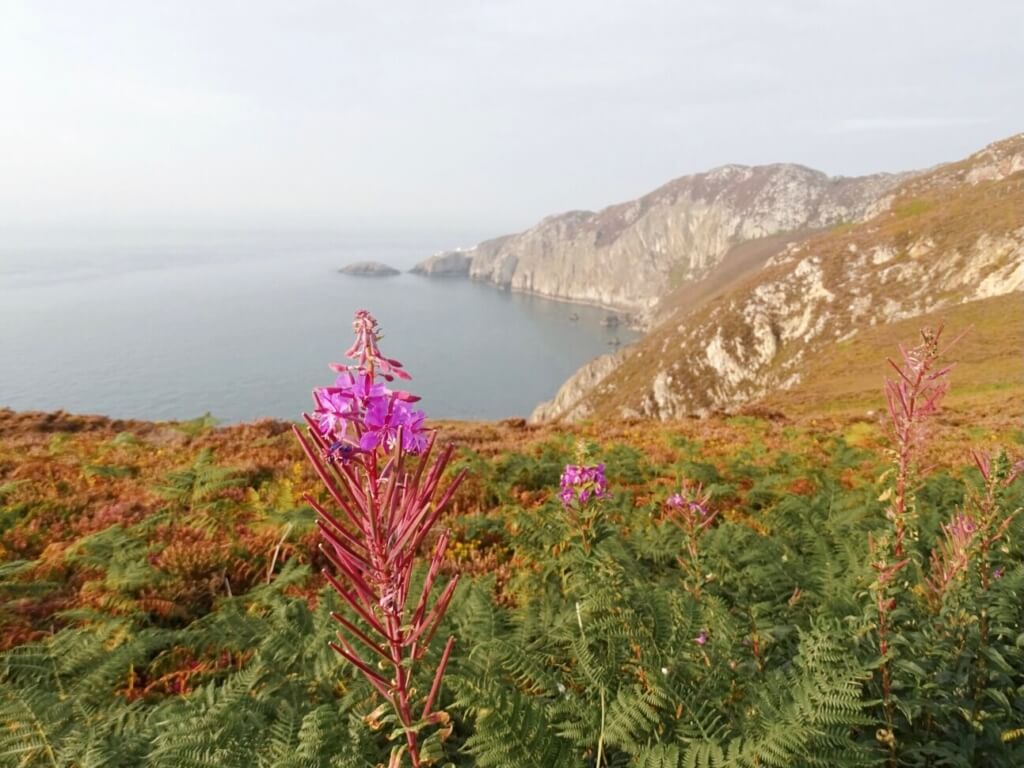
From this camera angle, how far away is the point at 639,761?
219cm

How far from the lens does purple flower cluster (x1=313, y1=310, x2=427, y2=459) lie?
1.58 m

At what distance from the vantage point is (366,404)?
5.27ft

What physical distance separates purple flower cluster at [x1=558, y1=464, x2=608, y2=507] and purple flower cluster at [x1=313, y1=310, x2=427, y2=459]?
288cm

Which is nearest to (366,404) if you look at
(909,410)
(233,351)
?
(909,410)

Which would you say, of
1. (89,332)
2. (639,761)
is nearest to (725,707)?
(639,761)

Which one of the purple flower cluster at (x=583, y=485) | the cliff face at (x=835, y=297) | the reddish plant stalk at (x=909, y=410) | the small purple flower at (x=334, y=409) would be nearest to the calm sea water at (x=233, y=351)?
the cliff face at (x=835, y=297)

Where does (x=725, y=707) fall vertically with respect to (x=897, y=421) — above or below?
below

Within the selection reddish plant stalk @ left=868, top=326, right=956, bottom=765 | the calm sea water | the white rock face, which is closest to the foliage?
reddish plant stalk @ left=868, top=326, right=956, bottom=765

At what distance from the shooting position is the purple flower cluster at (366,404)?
5.18 ft

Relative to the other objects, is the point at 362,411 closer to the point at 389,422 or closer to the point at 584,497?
the point at 389,422

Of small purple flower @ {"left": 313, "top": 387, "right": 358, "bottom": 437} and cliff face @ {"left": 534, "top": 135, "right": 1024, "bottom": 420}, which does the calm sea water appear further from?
small purple flower @ {"left": 313, "top": 387, "right": 358, "bottom": 437}

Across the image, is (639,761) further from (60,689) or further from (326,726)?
(60,689)

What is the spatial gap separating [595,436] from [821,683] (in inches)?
559

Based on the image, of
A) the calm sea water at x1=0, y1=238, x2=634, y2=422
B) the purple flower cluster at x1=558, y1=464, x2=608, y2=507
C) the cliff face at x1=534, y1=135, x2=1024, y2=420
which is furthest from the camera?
the calm sea water at x1=0, y1=238, x2=634, y2=422
